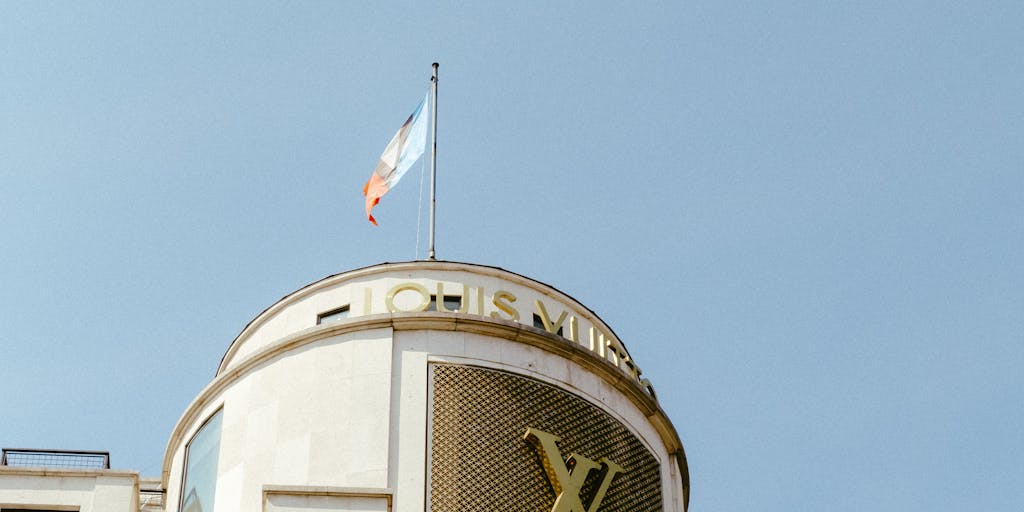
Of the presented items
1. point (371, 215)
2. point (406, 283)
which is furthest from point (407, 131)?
point (406, 283)

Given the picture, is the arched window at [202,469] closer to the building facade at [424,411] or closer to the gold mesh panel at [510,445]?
the building facade at [424,411]

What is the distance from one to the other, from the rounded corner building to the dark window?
0.14 feet

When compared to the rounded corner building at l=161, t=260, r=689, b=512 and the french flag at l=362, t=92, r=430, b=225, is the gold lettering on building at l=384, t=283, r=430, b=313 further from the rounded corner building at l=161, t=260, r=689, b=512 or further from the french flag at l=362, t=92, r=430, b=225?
the french flag at l=362, t=92, r=430, b=225

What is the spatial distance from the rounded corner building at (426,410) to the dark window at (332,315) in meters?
0.04

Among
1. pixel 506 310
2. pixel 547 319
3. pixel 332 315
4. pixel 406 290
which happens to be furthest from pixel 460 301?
pixel 332 315

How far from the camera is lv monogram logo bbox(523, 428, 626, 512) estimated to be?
143 ft

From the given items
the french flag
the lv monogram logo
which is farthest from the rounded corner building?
the french flag

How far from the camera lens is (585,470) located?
4450cm

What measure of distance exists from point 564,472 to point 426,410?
3470mm

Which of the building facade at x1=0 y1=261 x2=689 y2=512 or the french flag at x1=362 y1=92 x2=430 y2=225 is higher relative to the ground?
the french flag at x1=362 y1=92 x2=430 y2=225

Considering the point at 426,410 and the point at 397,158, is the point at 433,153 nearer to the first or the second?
the point at 397,158

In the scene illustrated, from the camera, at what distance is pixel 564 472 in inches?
1734

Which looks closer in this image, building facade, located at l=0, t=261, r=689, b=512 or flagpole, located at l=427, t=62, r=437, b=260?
building facade, located at l=0, t=261, r=689, b=512

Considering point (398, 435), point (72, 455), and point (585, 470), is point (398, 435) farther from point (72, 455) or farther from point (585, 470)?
point (72, 455)
